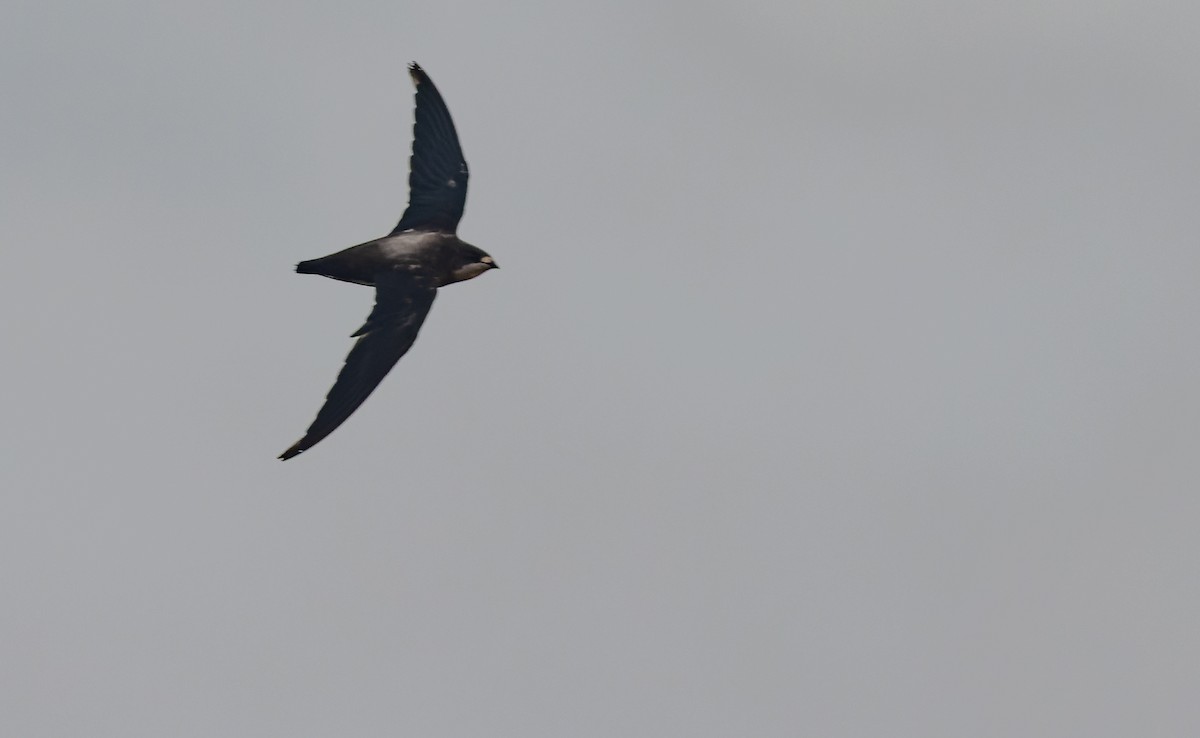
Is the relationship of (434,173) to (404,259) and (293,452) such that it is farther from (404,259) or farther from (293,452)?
(293,452)

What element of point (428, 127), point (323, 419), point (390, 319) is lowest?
point (323, 419)

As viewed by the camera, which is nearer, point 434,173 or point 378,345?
point 378,345

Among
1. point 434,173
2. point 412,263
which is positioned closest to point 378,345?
point 412,263

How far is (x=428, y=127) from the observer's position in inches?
1150

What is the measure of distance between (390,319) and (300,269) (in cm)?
209

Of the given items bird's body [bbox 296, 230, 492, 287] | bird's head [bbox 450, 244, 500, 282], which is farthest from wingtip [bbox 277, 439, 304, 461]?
bird's head [bbox 450, 244, 500, 282]

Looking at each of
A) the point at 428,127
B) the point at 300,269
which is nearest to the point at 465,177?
the point at 428,127

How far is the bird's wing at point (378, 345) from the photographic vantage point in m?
24.9

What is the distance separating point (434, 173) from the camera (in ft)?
96.0

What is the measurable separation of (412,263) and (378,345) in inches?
88.5

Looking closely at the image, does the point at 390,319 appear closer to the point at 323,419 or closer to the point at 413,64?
the point at 323,419

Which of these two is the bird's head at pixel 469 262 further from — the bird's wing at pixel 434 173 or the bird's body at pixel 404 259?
the bird's wing at pixel 434 173

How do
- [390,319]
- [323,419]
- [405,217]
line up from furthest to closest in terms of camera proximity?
[405,217]
[390,319]
[323,419]

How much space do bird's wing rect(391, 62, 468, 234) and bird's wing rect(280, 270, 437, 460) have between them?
1714 millimetres
